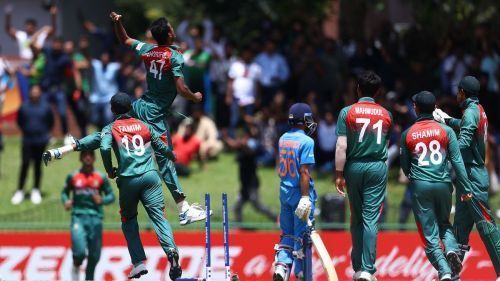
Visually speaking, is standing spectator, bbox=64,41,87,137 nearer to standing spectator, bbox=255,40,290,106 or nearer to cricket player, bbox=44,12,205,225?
standing spectator, bbox=255,40,290,106

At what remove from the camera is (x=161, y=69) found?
585 inches

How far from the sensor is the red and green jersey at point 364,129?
14.5 m

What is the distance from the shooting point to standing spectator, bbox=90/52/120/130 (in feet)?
91.4

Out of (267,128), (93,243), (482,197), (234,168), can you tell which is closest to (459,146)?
(482,197)

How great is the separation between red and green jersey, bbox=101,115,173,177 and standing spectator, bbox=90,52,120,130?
13158mm

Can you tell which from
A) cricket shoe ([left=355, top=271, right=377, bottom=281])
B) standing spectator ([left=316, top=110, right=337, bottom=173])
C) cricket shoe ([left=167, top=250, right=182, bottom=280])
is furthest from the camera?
standing spectator ([left=316, top=110, right=337, bottom=173])

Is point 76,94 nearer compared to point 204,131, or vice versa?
point 204,131

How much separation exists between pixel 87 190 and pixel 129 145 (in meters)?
4.66

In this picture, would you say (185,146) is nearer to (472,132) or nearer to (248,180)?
(248,180)

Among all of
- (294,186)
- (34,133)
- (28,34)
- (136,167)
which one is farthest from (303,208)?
(28,34)

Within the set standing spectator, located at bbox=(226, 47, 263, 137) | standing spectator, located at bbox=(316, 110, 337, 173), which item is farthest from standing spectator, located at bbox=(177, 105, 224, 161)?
standing spectator, located at bbox=(316, 110, 337, 173)

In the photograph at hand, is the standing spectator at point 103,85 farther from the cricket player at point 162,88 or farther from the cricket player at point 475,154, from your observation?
the cricket player at point 475,154

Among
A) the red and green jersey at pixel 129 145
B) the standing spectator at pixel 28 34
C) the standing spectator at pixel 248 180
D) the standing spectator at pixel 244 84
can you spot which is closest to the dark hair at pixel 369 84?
the red and green jersey at pixel 129 145

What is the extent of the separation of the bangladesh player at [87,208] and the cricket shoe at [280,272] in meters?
5.06
